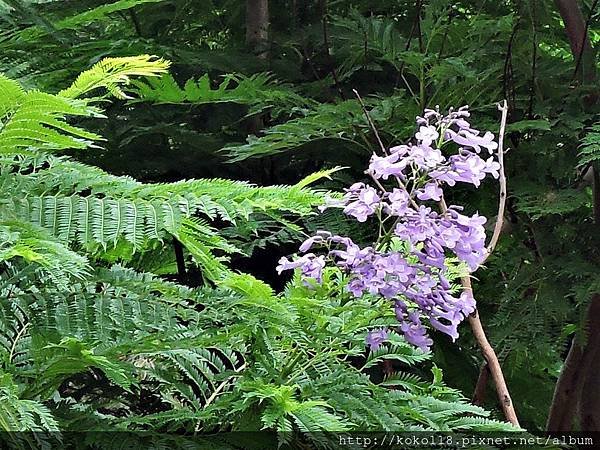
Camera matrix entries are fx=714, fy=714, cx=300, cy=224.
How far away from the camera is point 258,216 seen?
1158mm

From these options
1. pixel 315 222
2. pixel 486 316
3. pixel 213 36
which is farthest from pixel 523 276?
pixel 213 36

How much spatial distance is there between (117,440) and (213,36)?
1124mm

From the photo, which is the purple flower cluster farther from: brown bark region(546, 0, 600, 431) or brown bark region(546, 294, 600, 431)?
brown bark region(546, 294, 600, 431)

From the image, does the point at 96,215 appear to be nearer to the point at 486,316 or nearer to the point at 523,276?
the point at 523,276

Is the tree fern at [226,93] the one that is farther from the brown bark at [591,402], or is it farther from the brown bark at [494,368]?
the brown bark at [591,402]

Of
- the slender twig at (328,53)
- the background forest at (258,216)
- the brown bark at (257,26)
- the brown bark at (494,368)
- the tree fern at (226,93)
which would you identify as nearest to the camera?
the background forest at (258,216)

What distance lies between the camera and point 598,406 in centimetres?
141

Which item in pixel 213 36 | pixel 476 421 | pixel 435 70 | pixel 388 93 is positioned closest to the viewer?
pixel 476 421

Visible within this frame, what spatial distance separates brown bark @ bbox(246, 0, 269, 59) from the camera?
1422 millimetres

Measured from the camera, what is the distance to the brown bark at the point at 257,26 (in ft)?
4.66

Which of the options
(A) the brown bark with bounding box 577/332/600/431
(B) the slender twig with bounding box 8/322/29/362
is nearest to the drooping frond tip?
(B) the slender twig with bounding box 8/322/29/362

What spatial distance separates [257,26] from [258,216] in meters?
0.48

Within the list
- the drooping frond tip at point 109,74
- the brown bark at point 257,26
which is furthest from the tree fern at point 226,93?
the drooping frond tip at point 109,74

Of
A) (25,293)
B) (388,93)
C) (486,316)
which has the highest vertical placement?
(388,93)
